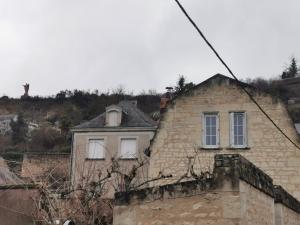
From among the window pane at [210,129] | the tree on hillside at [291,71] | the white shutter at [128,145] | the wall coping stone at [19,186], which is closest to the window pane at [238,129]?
the window pane at [210,129]

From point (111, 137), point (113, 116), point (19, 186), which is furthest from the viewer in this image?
point (113, 116)

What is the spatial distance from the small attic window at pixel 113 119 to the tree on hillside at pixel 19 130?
3736 centimetres

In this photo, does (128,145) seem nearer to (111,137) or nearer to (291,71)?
(111,137)

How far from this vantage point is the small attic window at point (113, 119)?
1226 inches

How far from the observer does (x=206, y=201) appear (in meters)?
8.22

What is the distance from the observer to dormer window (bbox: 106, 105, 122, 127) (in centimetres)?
3114

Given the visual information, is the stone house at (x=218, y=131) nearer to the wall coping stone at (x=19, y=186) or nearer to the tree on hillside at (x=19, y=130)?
the wall coping stone at (x=19, y=186)

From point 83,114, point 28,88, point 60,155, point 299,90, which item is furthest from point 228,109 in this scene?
point 28,88

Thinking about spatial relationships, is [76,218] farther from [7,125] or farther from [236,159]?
[7,125]

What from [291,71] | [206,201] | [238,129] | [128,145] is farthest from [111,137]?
[291,71]

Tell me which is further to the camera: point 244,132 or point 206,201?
point 244,132

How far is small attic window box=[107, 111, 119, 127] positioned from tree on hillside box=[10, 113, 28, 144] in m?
37.4

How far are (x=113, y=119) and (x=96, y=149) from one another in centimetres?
215

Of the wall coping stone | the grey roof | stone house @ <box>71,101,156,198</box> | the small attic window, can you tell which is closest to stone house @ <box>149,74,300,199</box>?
the wall coping stone
